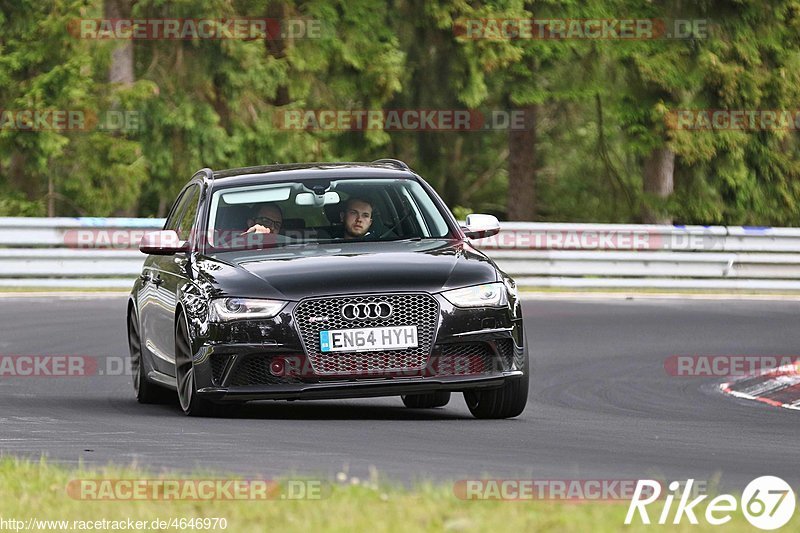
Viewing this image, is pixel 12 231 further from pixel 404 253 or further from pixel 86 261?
pixel 404 253

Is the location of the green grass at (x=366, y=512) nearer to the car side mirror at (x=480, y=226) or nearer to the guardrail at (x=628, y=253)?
the car side mirror at (x=480, y=226)

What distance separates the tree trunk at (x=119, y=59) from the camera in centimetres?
3150

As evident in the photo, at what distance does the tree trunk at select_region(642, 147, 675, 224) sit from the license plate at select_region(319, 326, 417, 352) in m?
24.3

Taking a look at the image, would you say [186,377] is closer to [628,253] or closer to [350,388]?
[350,388]

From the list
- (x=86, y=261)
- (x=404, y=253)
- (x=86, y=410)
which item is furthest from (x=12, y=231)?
(x=404, y=253)

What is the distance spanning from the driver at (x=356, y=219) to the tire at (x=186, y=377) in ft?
3.99

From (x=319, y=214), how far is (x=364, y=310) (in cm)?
164

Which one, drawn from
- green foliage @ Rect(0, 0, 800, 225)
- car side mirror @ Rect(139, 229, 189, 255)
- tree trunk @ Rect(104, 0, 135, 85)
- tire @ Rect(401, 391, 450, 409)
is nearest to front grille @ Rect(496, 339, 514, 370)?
tire @ Rect(401, 391, 450, 409)

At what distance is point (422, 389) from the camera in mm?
10172

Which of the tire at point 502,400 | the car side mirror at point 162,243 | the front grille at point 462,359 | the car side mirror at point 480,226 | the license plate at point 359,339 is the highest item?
the car side mirror at point 480,226

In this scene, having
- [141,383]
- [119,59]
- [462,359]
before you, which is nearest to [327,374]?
[462,359]

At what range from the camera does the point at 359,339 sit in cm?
1010

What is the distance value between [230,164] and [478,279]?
21246 millimetres

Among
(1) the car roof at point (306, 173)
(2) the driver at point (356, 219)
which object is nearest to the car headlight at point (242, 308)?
(2) the driver at point (356, 219)
